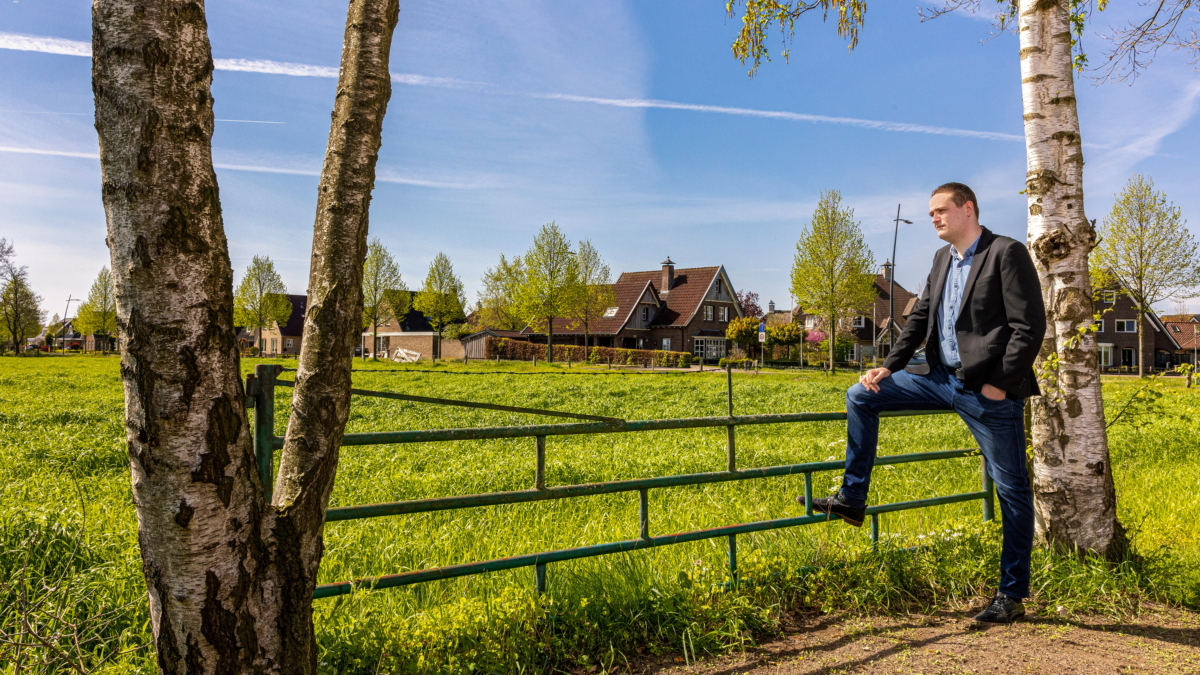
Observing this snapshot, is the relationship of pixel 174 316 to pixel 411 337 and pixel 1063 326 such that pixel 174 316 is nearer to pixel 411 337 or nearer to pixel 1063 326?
pixel 1063 326

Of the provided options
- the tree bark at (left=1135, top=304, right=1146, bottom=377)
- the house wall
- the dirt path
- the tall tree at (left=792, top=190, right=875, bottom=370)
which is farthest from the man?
the house wall

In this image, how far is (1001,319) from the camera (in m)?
3.24

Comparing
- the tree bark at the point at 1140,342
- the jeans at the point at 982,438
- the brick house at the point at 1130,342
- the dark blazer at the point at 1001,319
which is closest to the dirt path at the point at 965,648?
the jeans at the point at 982,438

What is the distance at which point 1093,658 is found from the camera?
3018mm

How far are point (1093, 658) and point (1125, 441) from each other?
354 inches

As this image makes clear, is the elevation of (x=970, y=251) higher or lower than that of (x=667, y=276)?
lower

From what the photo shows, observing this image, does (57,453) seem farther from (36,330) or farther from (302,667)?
(36,330)

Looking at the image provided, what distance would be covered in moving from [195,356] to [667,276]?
203 feet

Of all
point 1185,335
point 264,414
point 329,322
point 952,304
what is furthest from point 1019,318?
point 1185,335

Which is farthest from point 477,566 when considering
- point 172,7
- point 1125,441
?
point 1125,441

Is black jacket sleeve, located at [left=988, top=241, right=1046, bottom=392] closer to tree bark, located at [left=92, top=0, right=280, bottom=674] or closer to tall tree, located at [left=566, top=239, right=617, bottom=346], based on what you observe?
tree bark, located at [left=92, top=0, right=280, bottom=674]

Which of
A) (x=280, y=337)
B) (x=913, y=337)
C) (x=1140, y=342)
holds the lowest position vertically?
(x=913, y=337)

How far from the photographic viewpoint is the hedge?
47938mm

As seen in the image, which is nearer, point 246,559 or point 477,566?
point 246,559
